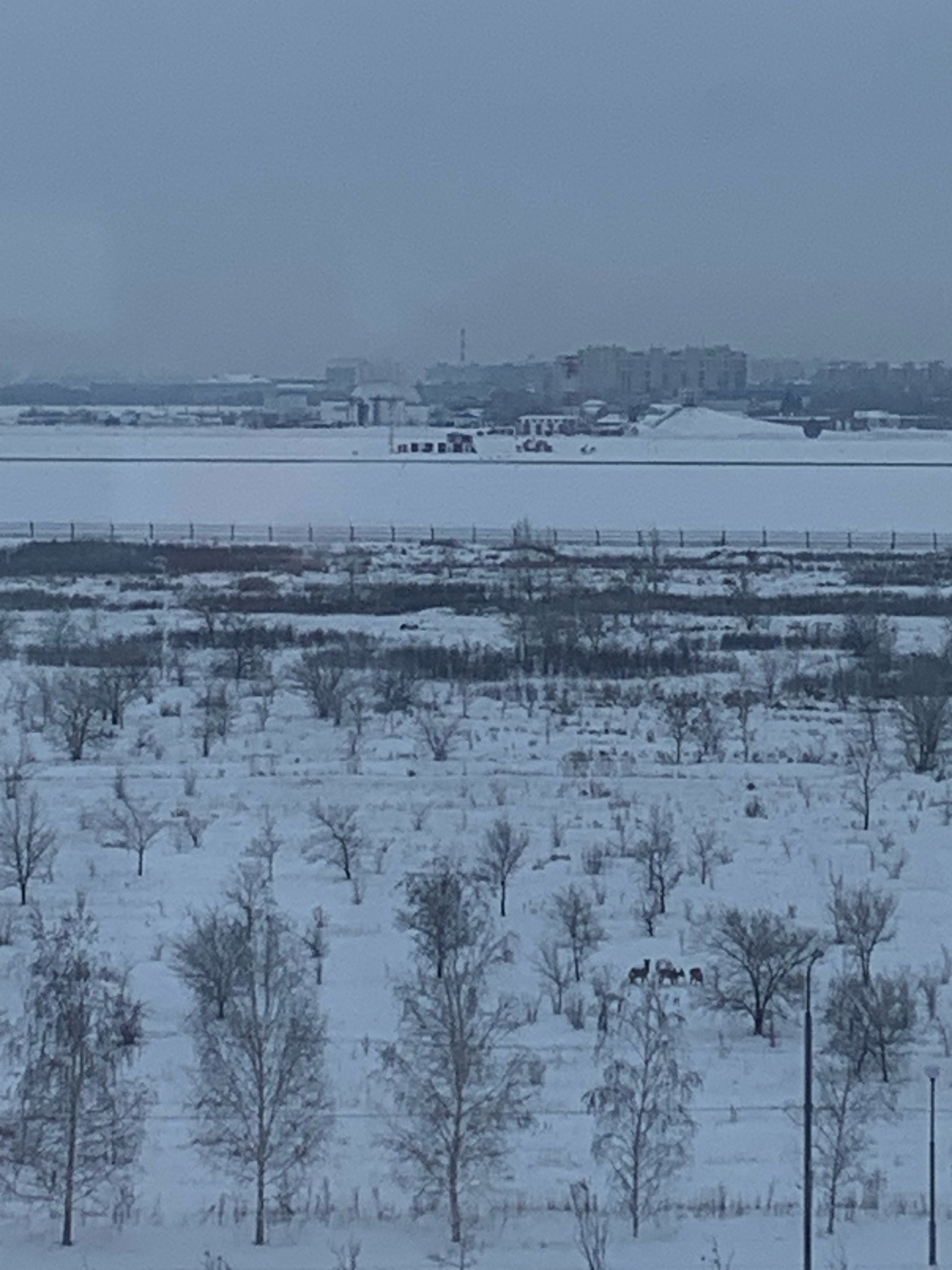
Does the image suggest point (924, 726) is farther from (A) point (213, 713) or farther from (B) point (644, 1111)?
(B) point (644, 1111)

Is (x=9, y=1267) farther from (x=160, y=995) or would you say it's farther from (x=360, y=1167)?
(x=160, y=995)

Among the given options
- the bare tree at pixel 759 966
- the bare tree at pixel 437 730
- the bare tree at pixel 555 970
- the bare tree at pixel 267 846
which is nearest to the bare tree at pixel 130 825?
the bare tree at pixel 267 846

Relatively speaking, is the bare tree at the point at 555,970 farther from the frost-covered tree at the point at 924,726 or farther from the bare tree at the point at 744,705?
the frost-covered tree at the point at 924,726

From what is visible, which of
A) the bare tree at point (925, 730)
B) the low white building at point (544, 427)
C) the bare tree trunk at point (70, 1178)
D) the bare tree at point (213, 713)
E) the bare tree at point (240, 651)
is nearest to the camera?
the bare tree trunk at point (70, 1178)

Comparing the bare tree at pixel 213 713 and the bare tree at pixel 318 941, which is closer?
the bare tree at pixel 318 941

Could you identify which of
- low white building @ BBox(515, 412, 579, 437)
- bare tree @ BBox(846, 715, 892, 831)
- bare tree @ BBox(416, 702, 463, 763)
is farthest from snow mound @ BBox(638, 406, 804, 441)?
bare tree @ BBox(846, 715, 892, 831)

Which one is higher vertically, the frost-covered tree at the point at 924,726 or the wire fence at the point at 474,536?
the wire fence at the point at 474,536

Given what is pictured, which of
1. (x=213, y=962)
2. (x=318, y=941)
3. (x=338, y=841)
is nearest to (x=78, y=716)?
(x=338, y=841)
